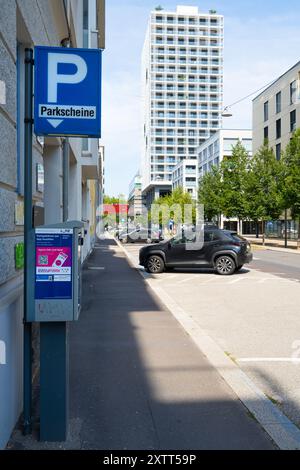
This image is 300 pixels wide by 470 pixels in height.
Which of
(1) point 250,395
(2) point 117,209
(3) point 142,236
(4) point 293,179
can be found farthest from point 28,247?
(2) point 117,209

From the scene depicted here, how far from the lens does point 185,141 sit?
126750mm

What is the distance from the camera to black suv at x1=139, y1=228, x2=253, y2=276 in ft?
53.1

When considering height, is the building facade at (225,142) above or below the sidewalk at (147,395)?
above

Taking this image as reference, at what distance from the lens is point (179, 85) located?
415 feet

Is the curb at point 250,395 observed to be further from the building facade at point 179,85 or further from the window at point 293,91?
the building facade at point 179,85

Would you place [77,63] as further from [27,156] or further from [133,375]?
[133,375]

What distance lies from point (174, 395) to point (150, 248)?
40.7 feet

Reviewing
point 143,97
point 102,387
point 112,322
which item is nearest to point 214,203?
point 112,322

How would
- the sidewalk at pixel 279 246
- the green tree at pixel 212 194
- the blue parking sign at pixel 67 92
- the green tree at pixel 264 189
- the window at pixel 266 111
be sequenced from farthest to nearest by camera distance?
the window at pixel 266 111, the green tree at pixel 212 194, the green tree at pixel 264 189, the sidewalk at pixel 279 246, the blue parking sign at pixel 67 92

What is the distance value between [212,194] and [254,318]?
125 ft

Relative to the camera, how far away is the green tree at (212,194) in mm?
44719

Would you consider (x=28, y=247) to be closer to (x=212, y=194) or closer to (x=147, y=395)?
(x=147, y=395)

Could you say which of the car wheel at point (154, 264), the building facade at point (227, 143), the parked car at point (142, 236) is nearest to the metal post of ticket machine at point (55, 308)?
the car wheel at point (154, 264)

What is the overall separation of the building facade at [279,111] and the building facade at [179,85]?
64.0m
